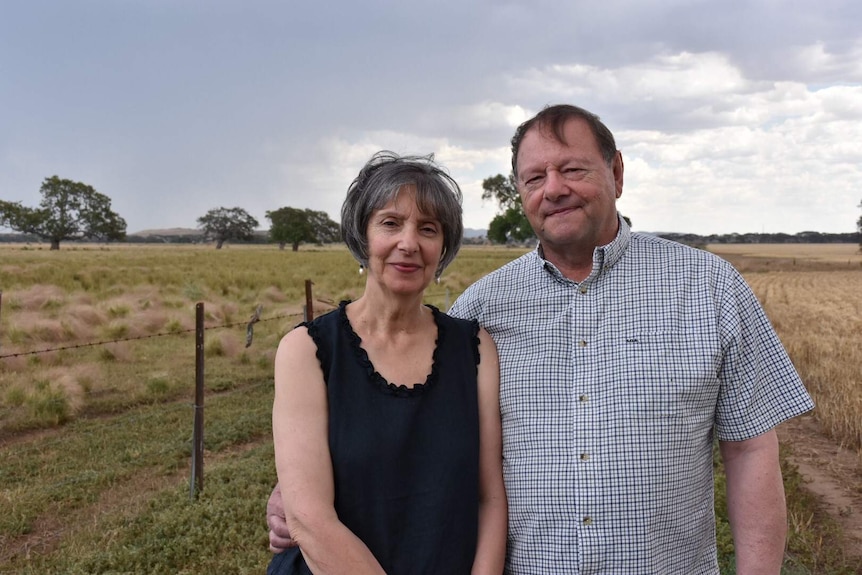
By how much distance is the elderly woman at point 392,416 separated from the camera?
1.80m

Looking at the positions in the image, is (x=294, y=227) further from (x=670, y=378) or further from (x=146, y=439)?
(x=670, y=378)

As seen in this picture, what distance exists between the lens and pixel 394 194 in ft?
6.34

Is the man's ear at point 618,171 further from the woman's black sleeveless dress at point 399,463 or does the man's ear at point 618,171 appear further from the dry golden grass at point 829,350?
the dry golden grass at point 829,350

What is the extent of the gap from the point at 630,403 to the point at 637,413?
0.03 metres

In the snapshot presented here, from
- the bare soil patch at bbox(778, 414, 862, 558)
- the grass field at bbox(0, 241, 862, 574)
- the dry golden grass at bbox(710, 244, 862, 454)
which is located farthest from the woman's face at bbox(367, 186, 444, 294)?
the dry golden grass at bbox(710, 244, 862, 454)

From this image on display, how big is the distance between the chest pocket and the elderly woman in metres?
0.40

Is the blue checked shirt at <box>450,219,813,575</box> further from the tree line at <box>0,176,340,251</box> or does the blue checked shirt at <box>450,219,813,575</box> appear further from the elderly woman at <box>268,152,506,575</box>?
the tree line at <box>0,176,340,251</box>

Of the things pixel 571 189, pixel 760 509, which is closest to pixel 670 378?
pixel 760 509

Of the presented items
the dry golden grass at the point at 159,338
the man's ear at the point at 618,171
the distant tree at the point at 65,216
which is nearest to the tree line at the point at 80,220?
the distant tree at the point at 65,216

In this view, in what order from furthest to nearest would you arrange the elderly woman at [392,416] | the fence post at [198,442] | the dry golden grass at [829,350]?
1. the dry golden grass at [829,350]
2. the fence post at [198,442]
3. the elderly woman at [392,416]

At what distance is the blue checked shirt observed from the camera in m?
1.94

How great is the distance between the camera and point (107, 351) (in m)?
11.4

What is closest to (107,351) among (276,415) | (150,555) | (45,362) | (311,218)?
(45,362)

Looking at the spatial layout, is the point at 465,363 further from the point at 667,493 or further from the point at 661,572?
the point at 661,572
